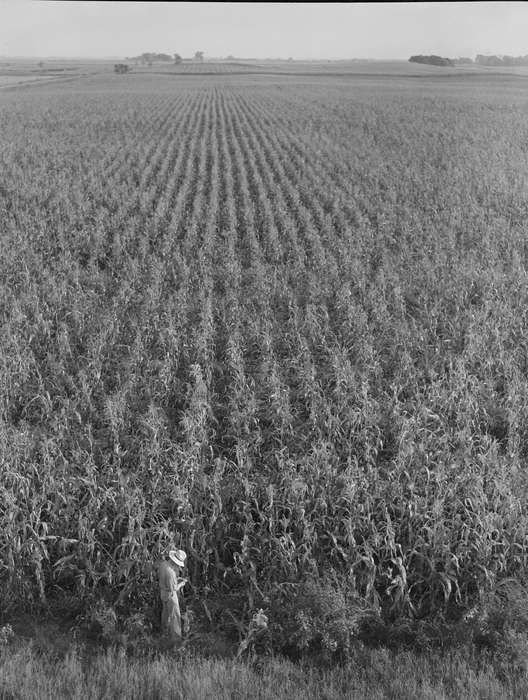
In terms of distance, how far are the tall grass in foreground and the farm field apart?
206 mm

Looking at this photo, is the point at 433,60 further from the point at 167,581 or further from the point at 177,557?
the point at 167,581

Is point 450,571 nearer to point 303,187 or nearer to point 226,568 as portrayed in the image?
point 226,568

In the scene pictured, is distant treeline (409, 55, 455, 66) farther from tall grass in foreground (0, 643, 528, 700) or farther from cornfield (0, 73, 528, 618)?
tall grass in foreground (0, 643, 528, 700)

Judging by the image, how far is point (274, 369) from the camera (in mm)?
5273

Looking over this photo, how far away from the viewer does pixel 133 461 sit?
4.27m

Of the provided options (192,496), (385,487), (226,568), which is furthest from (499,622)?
(192,496)

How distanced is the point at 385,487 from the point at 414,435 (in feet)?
2.09

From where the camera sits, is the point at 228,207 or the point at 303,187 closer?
the point at 228,207

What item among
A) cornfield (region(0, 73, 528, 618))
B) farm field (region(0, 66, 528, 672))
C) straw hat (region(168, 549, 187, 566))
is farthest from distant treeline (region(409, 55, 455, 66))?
straw hat (region(168, 549, 187, 566))

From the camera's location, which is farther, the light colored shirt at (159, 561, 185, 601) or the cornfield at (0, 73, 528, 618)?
the cornfield at (0, 73, 528, 618)

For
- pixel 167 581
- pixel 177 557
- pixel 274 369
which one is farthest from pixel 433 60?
pixel 167 581

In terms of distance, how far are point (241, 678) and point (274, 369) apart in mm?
2913

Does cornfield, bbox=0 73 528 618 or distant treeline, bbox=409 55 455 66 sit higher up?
distant treeline, bbox=409 55 455 66

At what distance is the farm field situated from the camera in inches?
131
